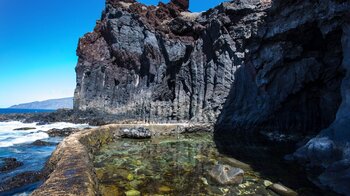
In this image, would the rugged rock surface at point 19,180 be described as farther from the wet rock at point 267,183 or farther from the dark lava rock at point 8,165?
the wet rock at point 267,183

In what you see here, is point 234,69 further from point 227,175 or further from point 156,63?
point 227,175

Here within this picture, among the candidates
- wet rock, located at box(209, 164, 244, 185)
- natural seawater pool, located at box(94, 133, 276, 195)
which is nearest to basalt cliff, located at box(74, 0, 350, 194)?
wet rock, located at box(209, 164, 244, 185)

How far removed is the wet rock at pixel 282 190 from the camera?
10.0 m

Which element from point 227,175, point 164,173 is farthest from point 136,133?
point 227,175

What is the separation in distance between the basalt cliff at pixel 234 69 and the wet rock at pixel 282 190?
7.00 feet

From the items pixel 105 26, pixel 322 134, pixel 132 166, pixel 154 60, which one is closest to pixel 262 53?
pixel 322 134

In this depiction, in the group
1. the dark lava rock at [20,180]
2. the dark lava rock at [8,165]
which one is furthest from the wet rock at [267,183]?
the dark lava rock at [8,165]

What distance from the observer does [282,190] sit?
33.7ft

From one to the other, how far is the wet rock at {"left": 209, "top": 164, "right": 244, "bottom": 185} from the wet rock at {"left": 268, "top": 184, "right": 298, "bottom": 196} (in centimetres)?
139

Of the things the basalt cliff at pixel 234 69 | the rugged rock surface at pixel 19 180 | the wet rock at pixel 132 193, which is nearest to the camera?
the wet rock at pixel 132 193

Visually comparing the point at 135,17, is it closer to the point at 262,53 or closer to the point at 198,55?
the point at 198,55

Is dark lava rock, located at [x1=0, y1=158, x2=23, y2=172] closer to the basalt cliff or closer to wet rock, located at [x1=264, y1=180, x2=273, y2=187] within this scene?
A: wet rock, located at [x1=264, y1=180, x2=273, y2=187]

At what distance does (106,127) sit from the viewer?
2453 centimetres

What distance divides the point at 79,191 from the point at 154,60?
168ft
